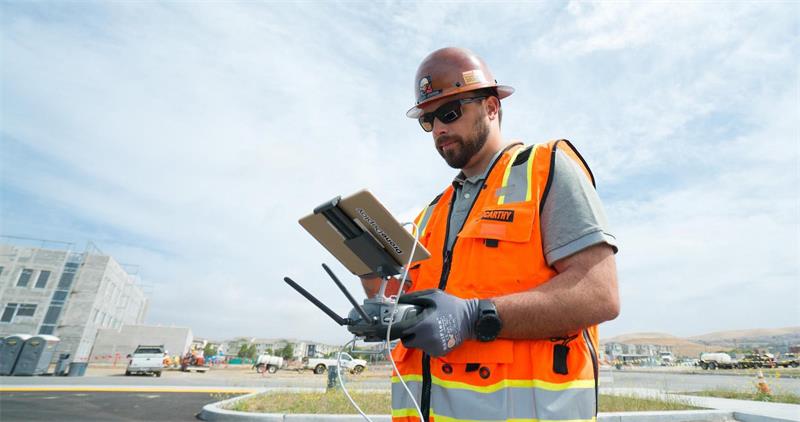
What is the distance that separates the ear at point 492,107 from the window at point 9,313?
5586 centimetres

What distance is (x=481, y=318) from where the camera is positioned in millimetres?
1312

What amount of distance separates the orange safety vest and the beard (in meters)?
0.20

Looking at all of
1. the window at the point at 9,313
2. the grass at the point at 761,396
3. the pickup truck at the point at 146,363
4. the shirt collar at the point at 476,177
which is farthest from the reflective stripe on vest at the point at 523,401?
the window at the point at 9,313

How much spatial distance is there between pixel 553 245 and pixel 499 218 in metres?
0.22

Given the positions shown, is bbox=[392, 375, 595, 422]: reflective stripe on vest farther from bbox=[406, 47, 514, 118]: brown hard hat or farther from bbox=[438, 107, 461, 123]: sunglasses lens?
bbox=[406, 47, 514, 118]: brown hard hat

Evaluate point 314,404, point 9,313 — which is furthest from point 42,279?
point 314,404

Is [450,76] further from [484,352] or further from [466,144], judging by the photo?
[484,352]

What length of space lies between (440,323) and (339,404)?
7.67 meters

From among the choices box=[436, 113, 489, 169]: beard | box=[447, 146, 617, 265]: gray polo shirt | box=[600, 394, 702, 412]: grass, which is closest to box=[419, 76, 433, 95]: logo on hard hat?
box=[436, 113, 489, 169]: beard

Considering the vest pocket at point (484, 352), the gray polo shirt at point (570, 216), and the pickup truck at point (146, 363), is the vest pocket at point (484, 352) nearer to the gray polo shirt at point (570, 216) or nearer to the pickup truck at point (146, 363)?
the gray polo shirt at point (570, 216)

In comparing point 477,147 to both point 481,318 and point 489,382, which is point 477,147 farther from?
point 489,382

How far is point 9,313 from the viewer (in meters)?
39.8

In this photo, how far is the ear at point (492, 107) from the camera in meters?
2.03

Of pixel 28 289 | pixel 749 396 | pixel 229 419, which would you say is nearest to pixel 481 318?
pixel 229 419
